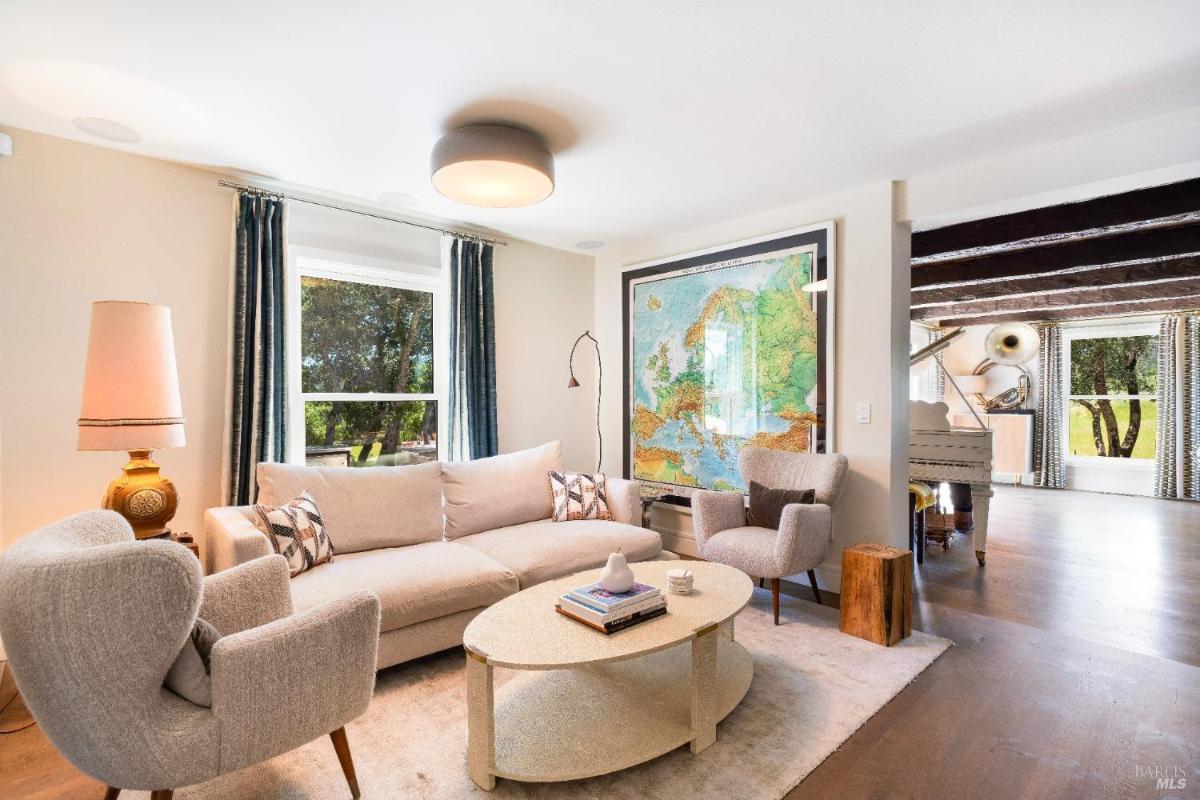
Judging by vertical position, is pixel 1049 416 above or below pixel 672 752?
above

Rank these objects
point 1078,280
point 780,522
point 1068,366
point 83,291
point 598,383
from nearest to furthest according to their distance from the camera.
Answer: point 83,291
point 780,522
point 598,383
point 1078,280
point 1068,366

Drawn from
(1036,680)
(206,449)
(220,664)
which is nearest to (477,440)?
(206,449)

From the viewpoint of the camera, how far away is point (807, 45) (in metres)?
2.04

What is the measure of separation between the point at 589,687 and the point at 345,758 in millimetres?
880

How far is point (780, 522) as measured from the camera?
3.22m

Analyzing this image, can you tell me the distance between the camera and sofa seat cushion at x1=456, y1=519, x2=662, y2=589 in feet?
9.75

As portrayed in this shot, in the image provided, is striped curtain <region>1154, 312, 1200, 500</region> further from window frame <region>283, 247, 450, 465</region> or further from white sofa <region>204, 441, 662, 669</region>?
window frame <region>283, 247, 450, 465</region>

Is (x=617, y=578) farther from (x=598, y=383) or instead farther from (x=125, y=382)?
(x=598, y=383)

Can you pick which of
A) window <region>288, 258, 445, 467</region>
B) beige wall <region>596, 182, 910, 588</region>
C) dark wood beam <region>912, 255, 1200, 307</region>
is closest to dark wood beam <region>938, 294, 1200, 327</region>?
dark wood beam <region>912, 255, 1200, 307</region>

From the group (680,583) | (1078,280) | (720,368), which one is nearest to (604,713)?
(680,583)

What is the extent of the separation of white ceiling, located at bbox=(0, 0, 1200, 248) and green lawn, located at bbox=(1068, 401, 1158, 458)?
6964 mm

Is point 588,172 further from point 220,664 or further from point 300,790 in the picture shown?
point 300,790

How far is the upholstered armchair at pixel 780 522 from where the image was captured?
122 inches

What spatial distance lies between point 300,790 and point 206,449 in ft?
6.77
